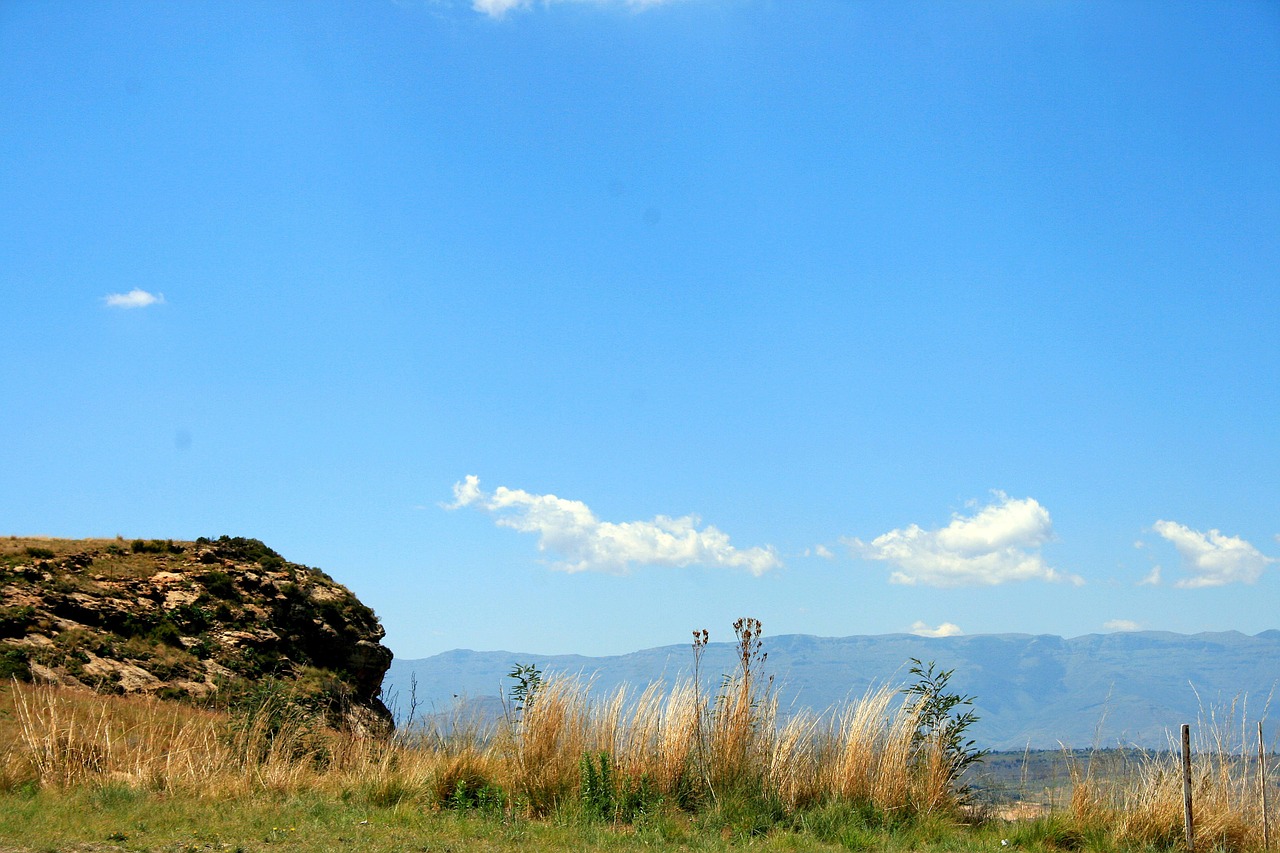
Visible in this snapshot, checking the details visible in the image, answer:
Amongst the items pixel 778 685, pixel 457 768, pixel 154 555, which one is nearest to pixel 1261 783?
pixel 778 685

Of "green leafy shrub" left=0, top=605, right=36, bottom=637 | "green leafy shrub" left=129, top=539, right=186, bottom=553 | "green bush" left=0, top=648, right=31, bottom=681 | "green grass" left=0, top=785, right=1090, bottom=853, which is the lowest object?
"green grass" left=0, top=785, right=1090, bottom=853

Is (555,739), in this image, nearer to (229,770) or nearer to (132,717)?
(229,770)

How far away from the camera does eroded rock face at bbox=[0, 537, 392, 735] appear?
2125 centimetres

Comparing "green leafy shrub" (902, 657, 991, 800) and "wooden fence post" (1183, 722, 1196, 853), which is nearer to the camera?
"wooden fence post" (1183, 722, 1196, 853)

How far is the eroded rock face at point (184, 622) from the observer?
21.2 meters

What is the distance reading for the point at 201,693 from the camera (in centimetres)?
2172

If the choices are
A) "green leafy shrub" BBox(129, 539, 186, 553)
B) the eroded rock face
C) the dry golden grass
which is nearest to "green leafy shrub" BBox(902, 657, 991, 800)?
the dry golden grass

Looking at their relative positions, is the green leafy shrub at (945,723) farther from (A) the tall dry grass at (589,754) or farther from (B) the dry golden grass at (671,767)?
(A) the tall dry grass at (589,754)

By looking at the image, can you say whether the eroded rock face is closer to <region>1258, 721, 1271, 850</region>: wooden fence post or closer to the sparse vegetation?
the sparse vegetation

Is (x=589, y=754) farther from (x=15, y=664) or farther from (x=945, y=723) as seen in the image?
(x=15, y=664)

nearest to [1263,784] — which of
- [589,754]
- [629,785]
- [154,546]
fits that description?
[629,785]

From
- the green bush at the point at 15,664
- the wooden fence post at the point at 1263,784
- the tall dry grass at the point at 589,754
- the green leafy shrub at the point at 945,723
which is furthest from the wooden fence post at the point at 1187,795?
the green bush at the point at 15,664

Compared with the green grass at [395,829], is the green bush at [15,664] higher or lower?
higher

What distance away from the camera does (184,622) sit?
25438 millimetres
